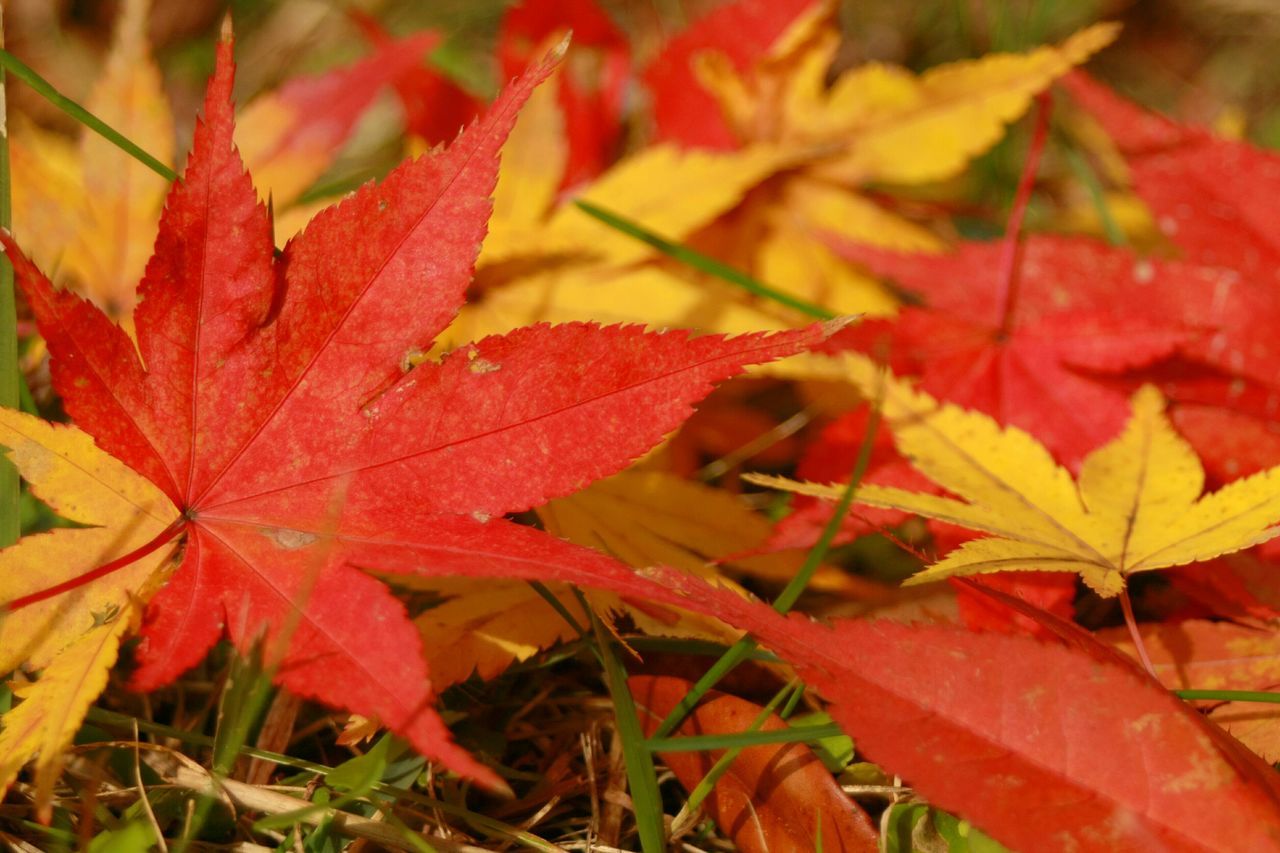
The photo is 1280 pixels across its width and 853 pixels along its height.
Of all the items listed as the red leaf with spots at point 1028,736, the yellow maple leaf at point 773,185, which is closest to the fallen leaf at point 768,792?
the red leaf with spots at point 1028,736

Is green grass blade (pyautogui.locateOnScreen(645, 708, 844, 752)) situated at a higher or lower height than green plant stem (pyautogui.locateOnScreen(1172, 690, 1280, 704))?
higher

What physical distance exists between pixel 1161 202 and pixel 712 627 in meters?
0.58

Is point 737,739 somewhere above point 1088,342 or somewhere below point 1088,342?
below

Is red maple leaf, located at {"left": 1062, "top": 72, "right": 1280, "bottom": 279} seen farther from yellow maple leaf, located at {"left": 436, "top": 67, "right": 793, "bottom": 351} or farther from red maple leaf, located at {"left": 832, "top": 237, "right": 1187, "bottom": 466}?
yellow maple leaf, located at {"left": 436, "top": 67, "right": 793, "bottom": 351}

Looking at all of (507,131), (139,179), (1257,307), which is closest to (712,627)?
(507,131)

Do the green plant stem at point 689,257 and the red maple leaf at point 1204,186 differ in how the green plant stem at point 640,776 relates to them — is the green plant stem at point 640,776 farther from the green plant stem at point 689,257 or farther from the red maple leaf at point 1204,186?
the red maple leaf at point 1204,186

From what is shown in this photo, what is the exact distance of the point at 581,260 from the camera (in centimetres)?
83

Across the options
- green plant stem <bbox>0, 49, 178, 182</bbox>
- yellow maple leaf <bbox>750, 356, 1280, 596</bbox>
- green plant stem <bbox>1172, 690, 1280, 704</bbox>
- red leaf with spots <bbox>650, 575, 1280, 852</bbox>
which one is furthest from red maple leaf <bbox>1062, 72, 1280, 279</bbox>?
green plant stem <bbox>0, 49, 178, 182</bbox>

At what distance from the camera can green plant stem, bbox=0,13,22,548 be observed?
0.57 m

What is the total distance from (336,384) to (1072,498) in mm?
433

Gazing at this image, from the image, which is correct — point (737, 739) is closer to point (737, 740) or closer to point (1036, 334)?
point (737, 740)

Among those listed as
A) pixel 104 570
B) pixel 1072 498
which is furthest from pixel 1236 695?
pixel 104 570

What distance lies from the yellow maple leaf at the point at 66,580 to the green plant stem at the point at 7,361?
0.08m

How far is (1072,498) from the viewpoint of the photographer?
587 millimetres
